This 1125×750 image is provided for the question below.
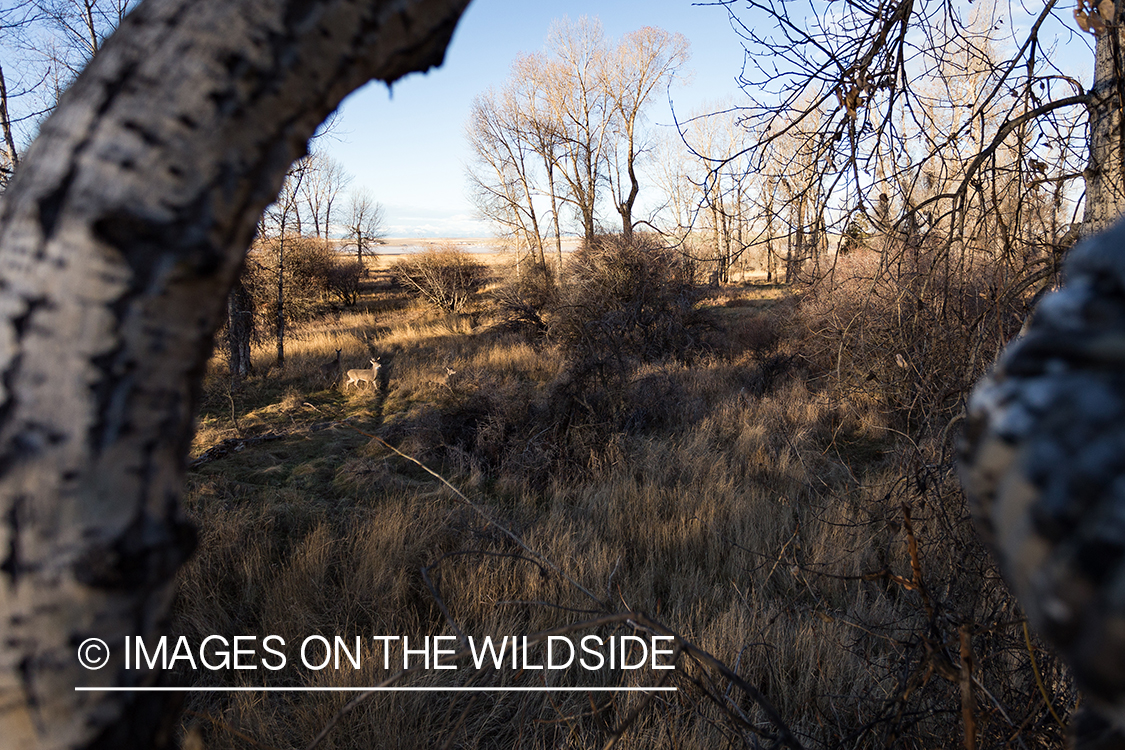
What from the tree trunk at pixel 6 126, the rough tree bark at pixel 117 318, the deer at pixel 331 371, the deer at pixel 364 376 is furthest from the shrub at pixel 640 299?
the rough tree bark at pixel 117 318

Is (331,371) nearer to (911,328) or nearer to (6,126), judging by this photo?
(6,126)

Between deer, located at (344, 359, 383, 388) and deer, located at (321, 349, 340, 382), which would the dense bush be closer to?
deer, located at (344, 359, 383, 388)

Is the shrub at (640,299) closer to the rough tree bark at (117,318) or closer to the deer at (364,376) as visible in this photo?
the deer at (364,376)

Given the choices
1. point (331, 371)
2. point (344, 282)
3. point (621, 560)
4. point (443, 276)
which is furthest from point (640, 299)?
point (344, 282)

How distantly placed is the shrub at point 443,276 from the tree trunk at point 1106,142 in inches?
728

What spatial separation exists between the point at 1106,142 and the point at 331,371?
11097mm

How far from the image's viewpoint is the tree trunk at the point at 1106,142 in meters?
1.78

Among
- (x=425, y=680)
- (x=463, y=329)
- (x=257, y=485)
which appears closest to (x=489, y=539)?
(x=425, y=680)

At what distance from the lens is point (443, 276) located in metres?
20.3

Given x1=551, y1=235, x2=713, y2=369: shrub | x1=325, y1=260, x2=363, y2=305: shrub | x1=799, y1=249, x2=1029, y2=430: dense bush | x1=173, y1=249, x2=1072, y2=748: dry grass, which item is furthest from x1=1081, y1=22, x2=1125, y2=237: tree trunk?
x1=325, y1=260, x2=363, y2=305: shrub

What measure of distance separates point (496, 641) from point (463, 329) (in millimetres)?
Result: 13900

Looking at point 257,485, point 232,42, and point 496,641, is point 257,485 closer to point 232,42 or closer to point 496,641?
point 496,641

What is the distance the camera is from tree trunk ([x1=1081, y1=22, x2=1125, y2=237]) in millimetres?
1776

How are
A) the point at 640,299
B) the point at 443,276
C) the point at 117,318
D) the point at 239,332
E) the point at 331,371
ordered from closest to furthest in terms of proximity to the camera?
the point at 117,318
the point at 239,332
the point at 331,371
the point at 640,299
the point at 443,276
